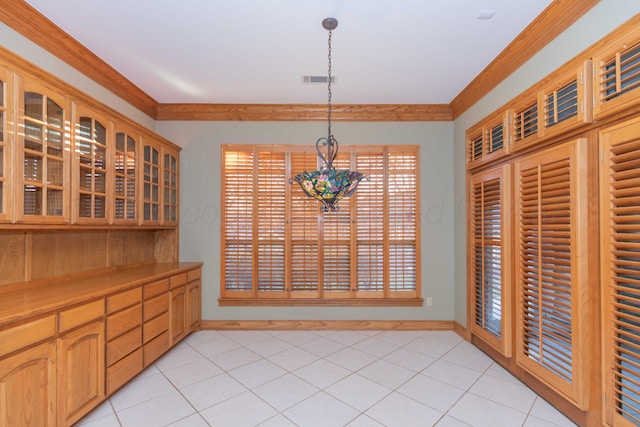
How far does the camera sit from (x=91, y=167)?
229 cm

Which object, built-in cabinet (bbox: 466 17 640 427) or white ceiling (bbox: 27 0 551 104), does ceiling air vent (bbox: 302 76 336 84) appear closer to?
white ceiling (bbox: 27 0 551 104)

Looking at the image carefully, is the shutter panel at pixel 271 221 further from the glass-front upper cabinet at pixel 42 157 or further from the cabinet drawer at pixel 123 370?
the glass-front upper cabinet at pixel 42 157

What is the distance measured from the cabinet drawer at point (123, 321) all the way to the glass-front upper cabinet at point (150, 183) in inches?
37.5

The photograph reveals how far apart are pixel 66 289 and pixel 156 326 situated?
0.88 metres

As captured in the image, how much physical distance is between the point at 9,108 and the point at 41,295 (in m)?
1.21

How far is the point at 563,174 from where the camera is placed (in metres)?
1.97

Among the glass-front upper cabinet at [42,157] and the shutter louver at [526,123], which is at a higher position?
the shutter louver at [526,123]

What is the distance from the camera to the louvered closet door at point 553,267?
1.84 meters

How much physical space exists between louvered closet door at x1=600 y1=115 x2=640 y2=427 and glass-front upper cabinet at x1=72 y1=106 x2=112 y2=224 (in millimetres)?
3623

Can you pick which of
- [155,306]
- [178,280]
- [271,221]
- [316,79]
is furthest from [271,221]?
[316,79]

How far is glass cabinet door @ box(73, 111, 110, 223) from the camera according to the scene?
2172 mm

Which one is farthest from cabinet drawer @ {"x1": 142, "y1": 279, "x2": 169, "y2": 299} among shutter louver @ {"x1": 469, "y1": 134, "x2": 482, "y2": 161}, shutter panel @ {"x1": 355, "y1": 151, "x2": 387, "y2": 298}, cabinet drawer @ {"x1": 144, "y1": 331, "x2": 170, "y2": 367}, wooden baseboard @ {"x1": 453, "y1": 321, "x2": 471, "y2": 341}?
shutter louver @ {"x1": 469, "y1": 134, "x2": 482, "y2": 161}

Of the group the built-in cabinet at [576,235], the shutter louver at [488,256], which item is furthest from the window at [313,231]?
the built-in cabinet at [576,235]

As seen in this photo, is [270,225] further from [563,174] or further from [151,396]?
[563,174]
